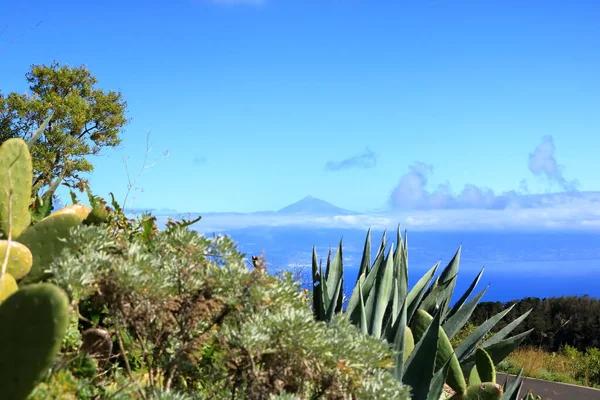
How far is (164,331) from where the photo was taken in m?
2.53

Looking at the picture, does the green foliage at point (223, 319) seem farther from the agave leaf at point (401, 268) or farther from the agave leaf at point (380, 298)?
the agave leaf at point (401, 268)

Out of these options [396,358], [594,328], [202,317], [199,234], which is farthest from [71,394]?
[594,328]

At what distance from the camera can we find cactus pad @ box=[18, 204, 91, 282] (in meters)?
3.29

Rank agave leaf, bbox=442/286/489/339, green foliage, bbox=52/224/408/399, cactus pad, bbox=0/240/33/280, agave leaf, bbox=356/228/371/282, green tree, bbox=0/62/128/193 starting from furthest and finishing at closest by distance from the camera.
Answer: green tree, bbox=0/62/128/193, agave leaf, bbox=356/228/371/282, agave leaf, bbox=442/286/489/339, cactus pad, bbox=0/240/33/280, green foliage, bbox=52/224/408/399

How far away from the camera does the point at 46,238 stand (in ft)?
11.0

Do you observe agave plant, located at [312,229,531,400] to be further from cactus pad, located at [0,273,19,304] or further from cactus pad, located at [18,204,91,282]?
cactus pad, located at [0,273,19,304]

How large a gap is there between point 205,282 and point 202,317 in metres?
0.13

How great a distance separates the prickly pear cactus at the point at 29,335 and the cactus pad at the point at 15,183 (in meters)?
1.52

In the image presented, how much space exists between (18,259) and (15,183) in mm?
738

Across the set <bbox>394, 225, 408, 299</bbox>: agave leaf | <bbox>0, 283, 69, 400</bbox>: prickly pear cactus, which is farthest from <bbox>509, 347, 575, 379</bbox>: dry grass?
<bbox>0, 283, 69, 400</bbox>: prickly pear cactus

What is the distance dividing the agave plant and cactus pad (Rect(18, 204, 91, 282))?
4.24 ft

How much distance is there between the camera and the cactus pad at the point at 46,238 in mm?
3287

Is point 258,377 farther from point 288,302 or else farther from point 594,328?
point 594,328

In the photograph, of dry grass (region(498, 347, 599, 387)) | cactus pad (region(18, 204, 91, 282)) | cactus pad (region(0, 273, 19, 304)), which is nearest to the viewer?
cactus pad (region(0, 273, 19, 304))
